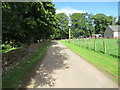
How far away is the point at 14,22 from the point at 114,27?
65604 millimetres

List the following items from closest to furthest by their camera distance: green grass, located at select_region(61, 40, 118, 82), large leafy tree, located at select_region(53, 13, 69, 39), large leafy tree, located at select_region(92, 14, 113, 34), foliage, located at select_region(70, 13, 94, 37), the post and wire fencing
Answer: green grass, located at select_region(61, 40, 118, 82) < the post and wire fencing < large leafy tree, located at select_region(53, 13, 69, 39) < foliage, located at select_region(70, 13, 94, 37) < large leafy tree, located at select_region(92, 14, 113, 34)

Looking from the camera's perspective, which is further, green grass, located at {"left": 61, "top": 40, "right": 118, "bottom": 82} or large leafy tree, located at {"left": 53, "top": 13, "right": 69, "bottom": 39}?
large leafy tree, located at {"left": 53, "top": 13, "right": 69, "bottom": 39}

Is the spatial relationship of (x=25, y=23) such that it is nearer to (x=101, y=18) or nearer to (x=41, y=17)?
(x=41, y=17)

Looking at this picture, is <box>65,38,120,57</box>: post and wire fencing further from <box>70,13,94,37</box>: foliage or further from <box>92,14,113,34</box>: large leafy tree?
<box>92,14,113,34</box>: large leafy tree

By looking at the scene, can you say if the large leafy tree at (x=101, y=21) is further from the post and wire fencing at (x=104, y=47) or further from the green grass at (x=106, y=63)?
the green grass at (x=106, y=63)

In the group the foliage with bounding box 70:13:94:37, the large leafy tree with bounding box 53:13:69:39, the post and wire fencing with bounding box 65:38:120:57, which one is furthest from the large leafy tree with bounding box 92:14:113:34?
the post and wire fencing with bounding box 65:38:120:57

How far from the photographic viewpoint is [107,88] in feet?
14.4

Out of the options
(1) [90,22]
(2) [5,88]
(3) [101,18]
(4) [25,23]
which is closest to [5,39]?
(4) [25,23]

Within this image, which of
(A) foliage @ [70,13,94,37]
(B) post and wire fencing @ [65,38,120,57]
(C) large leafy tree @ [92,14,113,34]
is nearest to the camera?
(B) post and wire fencing @ [65,38,120,57]

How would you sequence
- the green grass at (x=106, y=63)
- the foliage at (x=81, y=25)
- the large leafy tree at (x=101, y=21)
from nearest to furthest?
the green grass at (x=106, y=63) → the foliage at (x=81, y=25) → the large leafy tree at (x=101, y=21)

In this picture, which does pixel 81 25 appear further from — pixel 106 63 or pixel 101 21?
pixel 106 63

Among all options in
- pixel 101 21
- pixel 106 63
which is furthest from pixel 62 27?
pixel 106 63

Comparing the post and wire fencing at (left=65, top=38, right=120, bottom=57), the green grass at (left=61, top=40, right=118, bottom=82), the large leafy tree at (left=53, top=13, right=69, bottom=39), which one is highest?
the large leafy tree at (left=53, top=13, right=69, bottom=39)

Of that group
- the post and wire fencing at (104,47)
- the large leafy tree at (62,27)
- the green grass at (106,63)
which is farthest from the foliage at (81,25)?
the green grass at (106,63)
